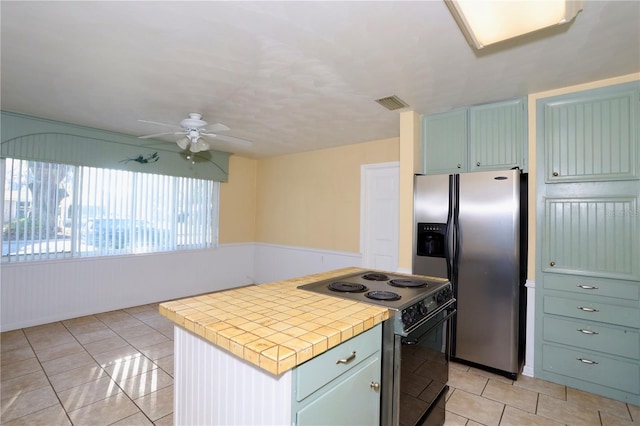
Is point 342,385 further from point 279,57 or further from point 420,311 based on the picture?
point 279,57

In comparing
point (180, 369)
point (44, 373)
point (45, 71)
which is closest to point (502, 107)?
point (180, 369)

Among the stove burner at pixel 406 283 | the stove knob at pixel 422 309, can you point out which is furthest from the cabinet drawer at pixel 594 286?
the stove knob at pixel 422 309

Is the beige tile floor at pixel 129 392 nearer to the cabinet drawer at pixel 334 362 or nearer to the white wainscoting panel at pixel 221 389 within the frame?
the white wainscoting panel at pixel 221 389

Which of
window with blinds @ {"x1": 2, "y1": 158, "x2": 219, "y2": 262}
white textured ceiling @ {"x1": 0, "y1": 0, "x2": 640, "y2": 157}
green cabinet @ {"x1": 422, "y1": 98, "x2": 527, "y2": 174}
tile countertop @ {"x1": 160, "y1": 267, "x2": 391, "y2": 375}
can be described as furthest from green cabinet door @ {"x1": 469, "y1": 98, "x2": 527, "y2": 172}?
window with blinds @ {"x1": 2, "y1": 158, "x2": 219, "y2": 262}

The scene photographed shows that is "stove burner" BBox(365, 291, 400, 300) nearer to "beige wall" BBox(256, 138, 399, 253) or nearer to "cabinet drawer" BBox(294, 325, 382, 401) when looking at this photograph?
"cabinet drawer" BBox(294, 325, 382, 401)

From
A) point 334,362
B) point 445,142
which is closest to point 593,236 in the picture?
point 445,142

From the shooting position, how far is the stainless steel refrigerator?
260 cm

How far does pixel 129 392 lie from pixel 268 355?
7.09ft

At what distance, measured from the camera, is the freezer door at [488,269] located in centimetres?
260

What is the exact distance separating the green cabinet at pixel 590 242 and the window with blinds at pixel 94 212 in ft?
15.7

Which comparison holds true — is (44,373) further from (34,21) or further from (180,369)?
(34,21)

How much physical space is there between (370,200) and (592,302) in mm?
2668

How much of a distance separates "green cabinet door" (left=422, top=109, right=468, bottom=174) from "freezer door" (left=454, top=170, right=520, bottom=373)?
32 cm

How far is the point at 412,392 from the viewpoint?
1.57 meters
